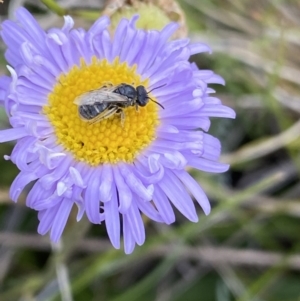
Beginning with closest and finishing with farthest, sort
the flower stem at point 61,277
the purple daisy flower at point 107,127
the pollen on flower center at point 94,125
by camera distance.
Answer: the purple daisy flower at point 107,127 → the pollen on flower center at point 94,125 → the flower stem at point 61,277

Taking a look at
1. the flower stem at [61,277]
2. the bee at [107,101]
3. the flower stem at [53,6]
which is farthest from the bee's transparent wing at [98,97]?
the flower stem at [61,277]

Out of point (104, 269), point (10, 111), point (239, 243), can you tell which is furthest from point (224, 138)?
point (10, 111)

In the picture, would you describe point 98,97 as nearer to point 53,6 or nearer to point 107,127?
point 107,127

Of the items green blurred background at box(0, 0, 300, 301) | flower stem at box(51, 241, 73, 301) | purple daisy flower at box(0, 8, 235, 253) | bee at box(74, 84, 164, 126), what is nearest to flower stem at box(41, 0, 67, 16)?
purple daisy flower at box(0, 8, 235, 253)

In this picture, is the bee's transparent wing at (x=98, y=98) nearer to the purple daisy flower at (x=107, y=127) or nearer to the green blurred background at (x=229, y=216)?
the purple daisy flower at (x=107, y=127)

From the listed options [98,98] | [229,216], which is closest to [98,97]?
[98,98]

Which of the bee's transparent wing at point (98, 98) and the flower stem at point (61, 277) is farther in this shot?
the flower stem at point (61, 277)

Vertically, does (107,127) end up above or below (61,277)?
above

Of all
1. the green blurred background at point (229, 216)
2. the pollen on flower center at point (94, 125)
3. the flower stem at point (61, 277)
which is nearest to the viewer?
the pollen on flower center at point (94, 125)
